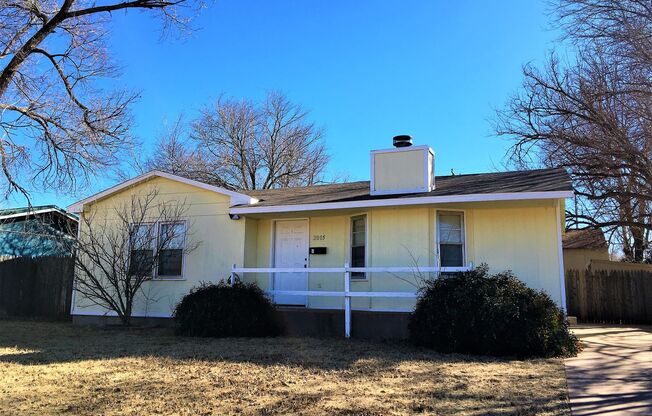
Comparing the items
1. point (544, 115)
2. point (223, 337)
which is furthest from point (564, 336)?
point (544, 115)

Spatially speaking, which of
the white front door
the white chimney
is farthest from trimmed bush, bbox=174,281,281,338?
the white chimney

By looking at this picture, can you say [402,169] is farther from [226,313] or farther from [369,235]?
[226,313]

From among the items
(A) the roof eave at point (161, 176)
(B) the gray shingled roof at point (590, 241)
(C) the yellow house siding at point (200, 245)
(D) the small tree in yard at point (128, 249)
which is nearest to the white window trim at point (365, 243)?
(A) the roof eave at point (161, 176)

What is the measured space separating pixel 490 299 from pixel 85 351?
684 centimetres

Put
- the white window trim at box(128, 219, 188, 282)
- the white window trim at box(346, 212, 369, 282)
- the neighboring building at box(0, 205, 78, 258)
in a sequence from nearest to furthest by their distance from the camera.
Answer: the white window trim at box(346, 212, 369, 282)
the white window trim at box(128, 219, 188, 282)
the neighboring building at box(0, 205, 78, 258)

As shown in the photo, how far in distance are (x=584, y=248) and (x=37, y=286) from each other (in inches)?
845

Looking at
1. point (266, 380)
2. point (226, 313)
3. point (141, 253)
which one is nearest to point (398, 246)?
point (226, 313)

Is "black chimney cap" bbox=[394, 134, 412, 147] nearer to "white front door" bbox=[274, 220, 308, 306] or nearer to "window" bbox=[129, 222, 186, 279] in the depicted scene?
"white front door" bbox=[274, 220, 308, 306]

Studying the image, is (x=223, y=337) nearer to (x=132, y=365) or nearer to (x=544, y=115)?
(x=132, y=365)

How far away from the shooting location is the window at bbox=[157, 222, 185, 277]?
13234mm

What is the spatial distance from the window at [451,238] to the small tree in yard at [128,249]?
596 cm

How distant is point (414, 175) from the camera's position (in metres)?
11.9

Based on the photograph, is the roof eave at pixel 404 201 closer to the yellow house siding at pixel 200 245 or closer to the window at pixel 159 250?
the yellow house siding at pixel 200 245

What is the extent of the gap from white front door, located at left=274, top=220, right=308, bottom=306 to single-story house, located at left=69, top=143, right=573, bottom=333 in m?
0.02
